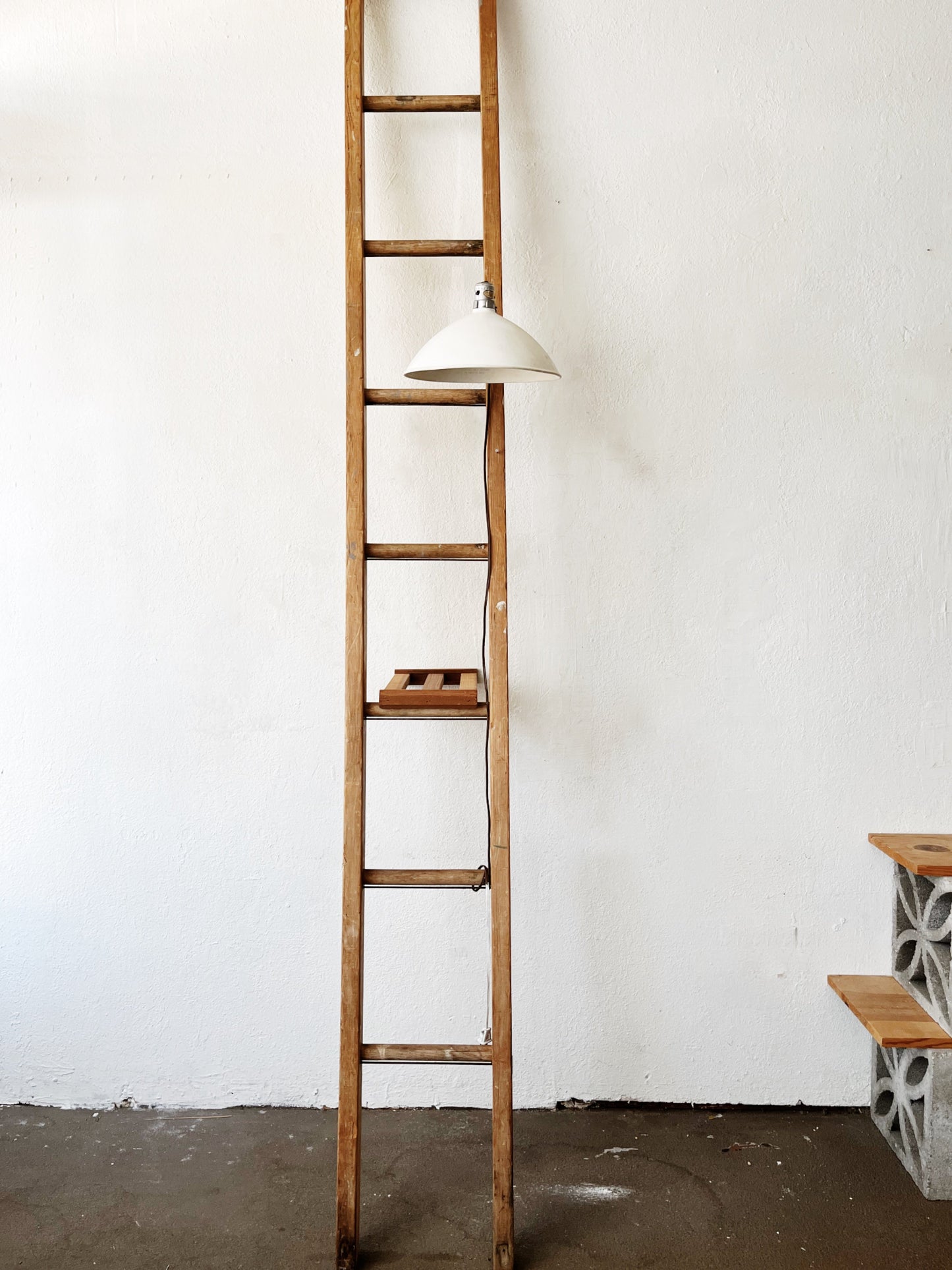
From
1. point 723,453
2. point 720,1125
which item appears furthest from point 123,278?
point 720,1125

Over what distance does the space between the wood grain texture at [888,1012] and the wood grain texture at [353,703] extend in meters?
1.19

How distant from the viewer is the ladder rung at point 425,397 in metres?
2.28

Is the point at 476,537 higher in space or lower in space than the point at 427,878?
higher

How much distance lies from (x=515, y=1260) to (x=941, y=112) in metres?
2.85

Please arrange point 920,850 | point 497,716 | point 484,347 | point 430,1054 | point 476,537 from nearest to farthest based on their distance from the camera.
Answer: point 484,347 → point 430,1054 → point 497,716 → point 920,850 → point 476,537

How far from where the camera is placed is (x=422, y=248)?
233cm

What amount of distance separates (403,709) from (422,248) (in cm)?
107

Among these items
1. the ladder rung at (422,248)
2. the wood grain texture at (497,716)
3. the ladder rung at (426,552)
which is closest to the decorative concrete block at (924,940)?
the wood grain texture at (497,716)

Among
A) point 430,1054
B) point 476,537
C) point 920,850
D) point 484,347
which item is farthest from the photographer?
point 476,537

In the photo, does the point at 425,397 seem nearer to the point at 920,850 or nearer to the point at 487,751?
the point at 487,751

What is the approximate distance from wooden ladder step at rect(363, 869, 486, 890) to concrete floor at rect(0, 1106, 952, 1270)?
750mm

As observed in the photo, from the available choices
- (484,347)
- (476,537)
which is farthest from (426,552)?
(484,347)

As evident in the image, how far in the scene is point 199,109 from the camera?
2.55 meters

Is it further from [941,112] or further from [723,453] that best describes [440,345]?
[941,112]
